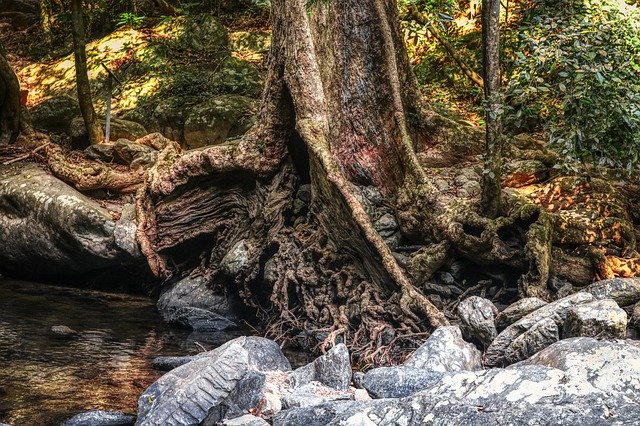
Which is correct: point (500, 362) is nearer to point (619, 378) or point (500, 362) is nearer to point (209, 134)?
point (619, 378)

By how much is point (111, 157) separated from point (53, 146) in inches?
41.9

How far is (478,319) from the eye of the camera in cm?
838

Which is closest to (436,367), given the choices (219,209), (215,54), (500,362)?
(500,362)

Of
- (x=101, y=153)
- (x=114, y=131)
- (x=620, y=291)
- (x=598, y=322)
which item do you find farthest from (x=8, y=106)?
(x=598, y=322)

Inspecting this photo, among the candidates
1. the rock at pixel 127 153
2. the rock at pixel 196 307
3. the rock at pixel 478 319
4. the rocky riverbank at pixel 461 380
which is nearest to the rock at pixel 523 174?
the rock at pixel 478 319

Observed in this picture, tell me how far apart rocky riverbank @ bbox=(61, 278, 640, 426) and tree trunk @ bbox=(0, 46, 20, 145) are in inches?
336

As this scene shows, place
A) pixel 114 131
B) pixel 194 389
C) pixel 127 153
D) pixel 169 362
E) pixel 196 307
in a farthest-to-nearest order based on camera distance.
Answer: pixel 114 131
pixel 127 153
pixel 196 307
pixel 169 362
pixel 194 389

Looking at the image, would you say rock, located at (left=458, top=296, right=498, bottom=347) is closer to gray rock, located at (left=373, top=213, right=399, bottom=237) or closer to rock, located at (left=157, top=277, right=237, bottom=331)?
gray rock, located at (left=373, top=213, right=399, bottom=237)

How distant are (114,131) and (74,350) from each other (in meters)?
7.46

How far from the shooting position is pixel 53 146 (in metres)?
14.4

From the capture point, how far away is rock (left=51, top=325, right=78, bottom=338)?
10008mm

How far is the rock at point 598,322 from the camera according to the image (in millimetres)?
6914

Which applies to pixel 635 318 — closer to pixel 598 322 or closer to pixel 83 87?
pixel 598 322

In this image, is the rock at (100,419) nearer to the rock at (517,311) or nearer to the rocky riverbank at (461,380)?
the rocky riverbank at (461,380)
